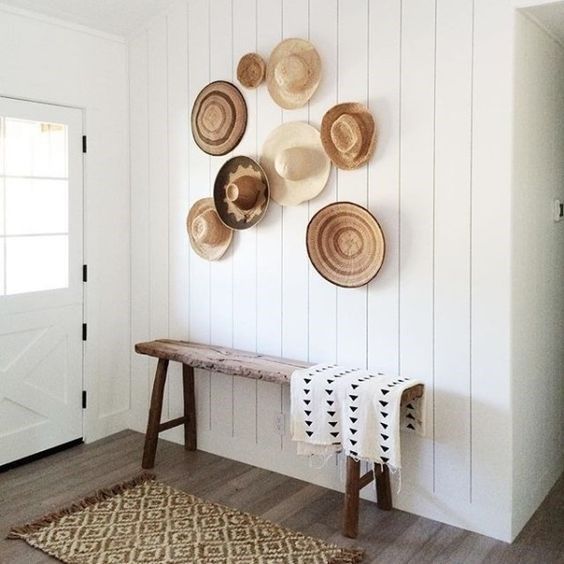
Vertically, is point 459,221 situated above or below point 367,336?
above

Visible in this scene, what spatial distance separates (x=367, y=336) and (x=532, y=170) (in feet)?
3.50

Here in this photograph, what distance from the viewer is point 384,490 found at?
311cm

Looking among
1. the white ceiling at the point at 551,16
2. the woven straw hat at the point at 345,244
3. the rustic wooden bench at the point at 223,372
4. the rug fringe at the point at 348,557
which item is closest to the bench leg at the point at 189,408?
the rustic wooden bench at the point at 223,372

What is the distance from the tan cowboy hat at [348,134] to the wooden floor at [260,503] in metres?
1.64

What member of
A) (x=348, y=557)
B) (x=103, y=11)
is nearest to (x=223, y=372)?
(x=348, y=557)

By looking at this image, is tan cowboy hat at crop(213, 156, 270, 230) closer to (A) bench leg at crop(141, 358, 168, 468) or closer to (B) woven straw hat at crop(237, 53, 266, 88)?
(B) woven straw hat at crop(237, 53, 266, 88)

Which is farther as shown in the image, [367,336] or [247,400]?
[247,400]

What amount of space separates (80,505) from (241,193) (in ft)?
5.59

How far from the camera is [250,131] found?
356cm

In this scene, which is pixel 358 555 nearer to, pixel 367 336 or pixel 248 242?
pixel 367 336

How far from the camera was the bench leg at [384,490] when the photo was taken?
3.10 m

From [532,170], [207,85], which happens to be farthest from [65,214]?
[532,170]

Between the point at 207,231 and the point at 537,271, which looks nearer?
the point at 537,271

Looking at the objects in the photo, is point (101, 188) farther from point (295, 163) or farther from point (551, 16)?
point (551, 16)
